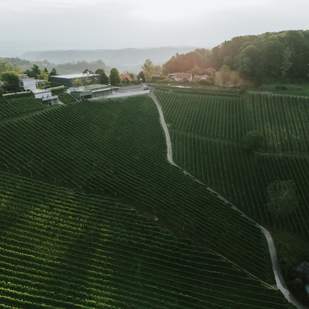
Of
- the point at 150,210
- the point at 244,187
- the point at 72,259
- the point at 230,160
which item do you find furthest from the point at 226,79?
the point at 72,259

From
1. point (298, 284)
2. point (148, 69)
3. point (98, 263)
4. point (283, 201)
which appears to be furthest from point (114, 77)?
point (298, 284)

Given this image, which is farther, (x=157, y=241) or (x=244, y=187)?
(x=244, y=187)

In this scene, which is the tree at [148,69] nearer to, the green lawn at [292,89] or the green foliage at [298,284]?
the green lawn at [292,89]

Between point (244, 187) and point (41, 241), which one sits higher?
point (41, 241)

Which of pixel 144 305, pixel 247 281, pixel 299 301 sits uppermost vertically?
pixel 144 305

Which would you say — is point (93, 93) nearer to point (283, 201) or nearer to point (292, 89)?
point (283, 201)

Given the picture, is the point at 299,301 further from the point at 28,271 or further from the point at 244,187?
the point at 28,271

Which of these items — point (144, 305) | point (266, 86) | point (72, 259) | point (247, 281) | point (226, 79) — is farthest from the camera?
point (226, 79)

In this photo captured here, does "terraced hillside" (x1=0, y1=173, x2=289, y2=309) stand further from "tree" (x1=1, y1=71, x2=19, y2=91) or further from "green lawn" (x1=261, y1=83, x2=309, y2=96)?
"green lawn" (x1=261, y1=83, x2=309, y2=96)
